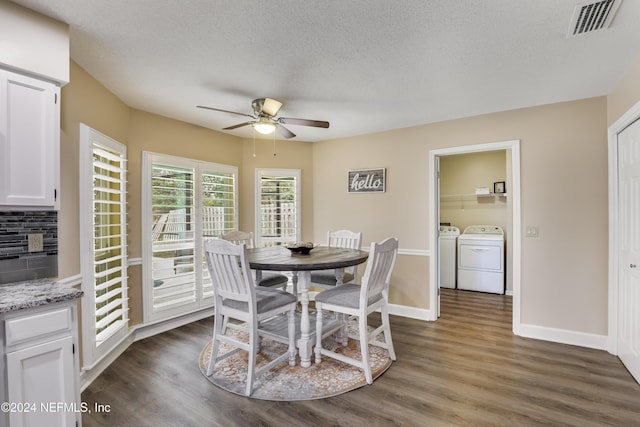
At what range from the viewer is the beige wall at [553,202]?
302cm

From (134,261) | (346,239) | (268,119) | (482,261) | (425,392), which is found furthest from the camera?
(482,261)

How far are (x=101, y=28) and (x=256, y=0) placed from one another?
1.03 m

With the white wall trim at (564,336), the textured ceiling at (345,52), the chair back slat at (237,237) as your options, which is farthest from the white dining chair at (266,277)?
the white wall trim at (564,336)

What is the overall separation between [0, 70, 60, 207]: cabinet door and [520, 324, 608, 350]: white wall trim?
14.1 ft

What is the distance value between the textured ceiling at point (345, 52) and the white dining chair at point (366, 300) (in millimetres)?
1413

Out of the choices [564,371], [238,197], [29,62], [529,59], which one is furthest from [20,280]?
[564,371]

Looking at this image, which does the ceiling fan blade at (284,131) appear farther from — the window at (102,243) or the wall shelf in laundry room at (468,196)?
the wall shelf in laundry room at (468,196)

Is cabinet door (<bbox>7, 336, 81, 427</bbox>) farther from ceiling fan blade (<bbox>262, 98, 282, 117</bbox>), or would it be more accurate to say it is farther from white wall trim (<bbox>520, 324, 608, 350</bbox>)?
white wall trim (<bbox>520, 324, 608, 350</bbox>)

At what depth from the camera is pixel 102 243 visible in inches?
106

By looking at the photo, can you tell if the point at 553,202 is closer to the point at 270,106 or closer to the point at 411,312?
the point at 411,312

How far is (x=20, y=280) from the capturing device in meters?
1.93

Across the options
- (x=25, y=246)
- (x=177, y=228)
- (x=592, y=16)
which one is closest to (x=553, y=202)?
(x=592, y=16)

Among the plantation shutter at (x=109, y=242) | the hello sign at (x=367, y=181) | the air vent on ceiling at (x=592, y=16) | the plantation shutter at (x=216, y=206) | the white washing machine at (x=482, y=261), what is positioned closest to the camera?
the air vent on ceiling at (x=592, y=16)

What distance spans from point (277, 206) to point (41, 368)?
133 inches
